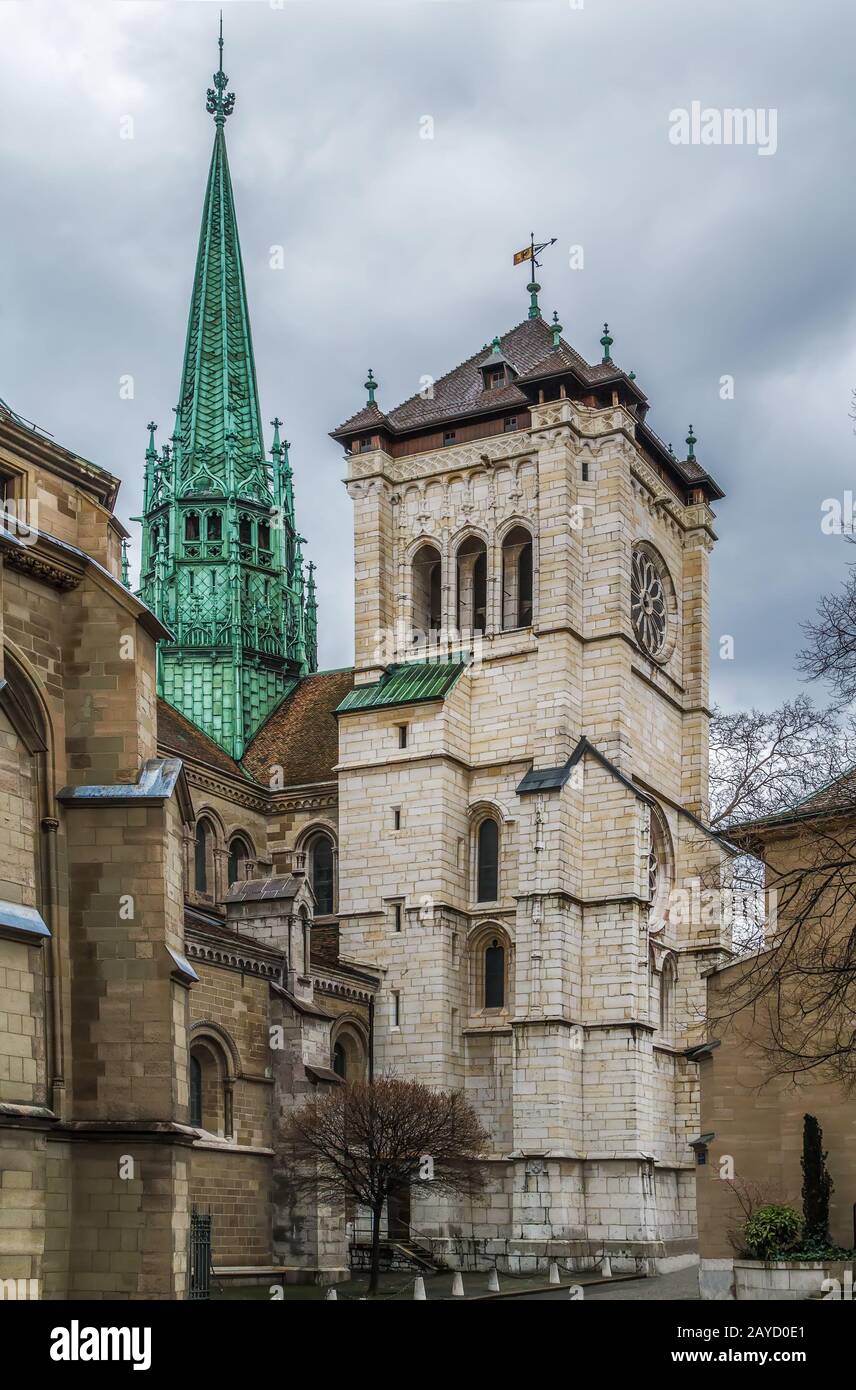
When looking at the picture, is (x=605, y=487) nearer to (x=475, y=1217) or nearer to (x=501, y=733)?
(x=501, y=733)

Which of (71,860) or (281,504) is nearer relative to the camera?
(71,860)

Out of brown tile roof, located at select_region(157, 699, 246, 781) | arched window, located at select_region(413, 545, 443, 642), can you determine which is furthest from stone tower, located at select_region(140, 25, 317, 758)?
arched window, located at select_region(413, 545, 443, 642)

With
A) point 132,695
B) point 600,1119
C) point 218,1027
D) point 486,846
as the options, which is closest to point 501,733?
point 486,846

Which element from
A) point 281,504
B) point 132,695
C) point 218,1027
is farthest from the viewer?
point 281,504

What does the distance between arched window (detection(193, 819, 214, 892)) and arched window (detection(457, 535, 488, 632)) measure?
874 cm

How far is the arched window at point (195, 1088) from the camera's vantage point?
1389 inches

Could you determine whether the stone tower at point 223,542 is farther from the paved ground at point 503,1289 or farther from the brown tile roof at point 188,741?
the paved ground at point 503,1289

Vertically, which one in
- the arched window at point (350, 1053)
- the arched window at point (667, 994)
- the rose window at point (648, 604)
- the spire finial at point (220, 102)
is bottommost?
the arched window at point (350, 1053)

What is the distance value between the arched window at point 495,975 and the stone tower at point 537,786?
0.08 m

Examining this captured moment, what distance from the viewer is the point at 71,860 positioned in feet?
69.7

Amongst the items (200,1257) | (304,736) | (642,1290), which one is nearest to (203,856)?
(304,736)

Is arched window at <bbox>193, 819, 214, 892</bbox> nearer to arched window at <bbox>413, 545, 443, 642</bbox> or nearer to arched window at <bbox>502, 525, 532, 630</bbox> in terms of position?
arched window at <bbox>413, 545, 443, 642</bbox>

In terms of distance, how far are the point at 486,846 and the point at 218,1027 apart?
38.5 ft

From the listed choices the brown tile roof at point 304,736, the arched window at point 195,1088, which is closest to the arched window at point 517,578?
the brown tile roof at point 304,736
